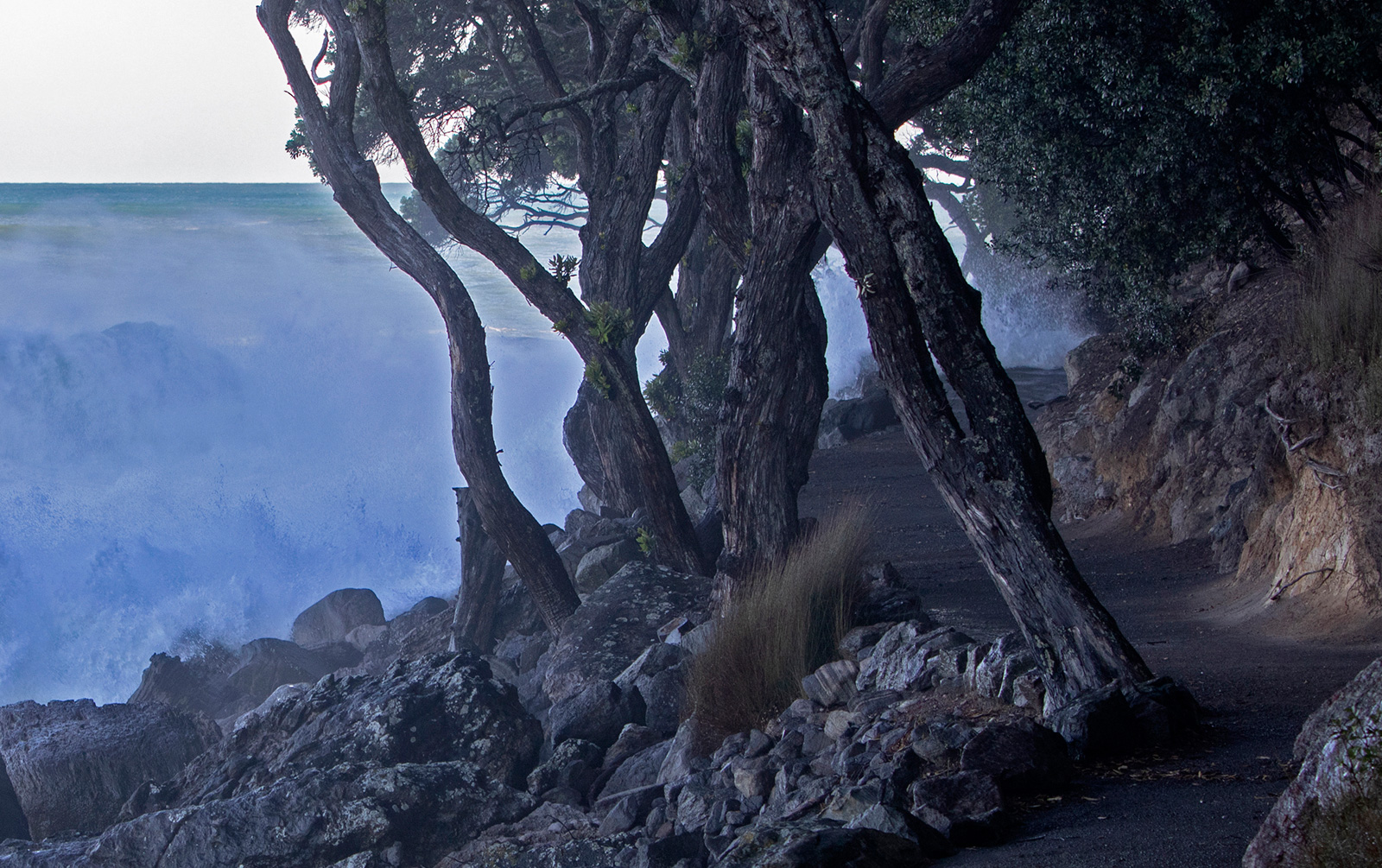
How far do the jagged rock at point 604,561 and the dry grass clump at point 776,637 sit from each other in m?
4.40

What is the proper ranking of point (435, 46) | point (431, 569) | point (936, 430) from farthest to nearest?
point (431, 569) < point (435, 46) < point (936, 430)

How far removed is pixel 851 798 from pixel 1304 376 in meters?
5.12

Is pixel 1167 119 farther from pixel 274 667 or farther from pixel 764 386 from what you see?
pixel 274 667

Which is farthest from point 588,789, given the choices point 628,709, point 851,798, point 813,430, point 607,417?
point 607,417

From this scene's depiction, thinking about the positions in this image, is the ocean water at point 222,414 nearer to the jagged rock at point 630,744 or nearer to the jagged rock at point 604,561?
the jagged rock at point 604,561

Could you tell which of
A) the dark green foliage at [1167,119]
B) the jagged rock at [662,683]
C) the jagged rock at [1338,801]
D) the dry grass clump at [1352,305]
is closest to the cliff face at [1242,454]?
the dry grass clump at [1352,305]

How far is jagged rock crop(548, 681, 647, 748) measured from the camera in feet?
22.6

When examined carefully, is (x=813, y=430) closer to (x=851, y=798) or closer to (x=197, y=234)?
(x=851, y=798)

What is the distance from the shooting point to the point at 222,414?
36.5 m

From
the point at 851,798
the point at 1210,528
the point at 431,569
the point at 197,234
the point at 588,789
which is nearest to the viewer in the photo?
the point at 851,798

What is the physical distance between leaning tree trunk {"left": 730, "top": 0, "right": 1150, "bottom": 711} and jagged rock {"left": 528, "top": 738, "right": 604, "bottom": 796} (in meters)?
2.94

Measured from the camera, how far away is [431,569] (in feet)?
107

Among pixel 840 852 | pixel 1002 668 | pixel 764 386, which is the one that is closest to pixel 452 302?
pixel 764 386

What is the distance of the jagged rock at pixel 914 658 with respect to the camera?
17.3ft
